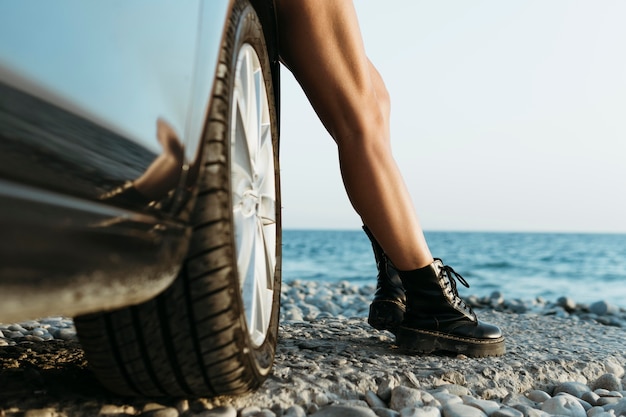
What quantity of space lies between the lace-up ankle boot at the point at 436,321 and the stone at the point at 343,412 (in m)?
0.65

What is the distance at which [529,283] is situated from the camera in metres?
12.8

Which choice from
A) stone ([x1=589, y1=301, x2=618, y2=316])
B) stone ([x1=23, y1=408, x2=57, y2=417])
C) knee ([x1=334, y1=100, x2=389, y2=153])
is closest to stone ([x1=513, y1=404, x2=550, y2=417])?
knee ([x1=334, y1=100, x2=389, y2=153])

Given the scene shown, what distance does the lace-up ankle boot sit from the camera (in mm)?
1984

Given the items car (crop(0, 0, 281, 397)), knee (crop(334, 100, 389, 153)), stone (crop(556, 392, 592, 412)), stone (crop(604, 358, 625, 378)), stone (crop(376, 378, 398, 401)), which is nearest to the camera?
car (crop(0, 0, 281, 397))

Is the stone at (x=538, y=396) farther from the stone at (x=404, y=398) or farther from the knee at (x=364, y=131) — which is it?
the knee at (x=364, y=131)

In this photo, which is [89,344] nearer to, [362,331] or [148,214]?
[148,214]

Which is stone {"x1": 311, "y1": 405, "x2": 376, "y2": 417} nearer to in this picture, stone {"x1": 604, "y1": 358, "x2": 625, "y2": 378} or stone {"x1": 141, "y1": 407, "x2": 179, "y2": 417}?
stone {"x1": 141, "y1": 407, "x2": 179, "y2": 417}

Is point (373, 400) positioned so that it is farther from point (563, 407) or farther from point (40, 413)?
point (40, 413)

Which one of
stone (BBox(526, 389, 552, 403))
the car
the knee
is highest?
the knee

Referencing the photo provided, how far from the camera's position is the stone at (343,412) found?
1359 millimetres

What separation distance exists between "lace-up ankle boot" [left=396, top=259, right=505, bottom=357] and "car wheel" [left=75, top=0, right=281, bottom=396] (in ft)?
2.20

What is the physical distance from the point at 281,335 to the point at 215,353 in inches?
46.2

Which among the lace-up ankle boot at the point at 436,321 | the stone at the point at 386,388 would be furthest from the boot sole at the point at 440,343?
the stone at the point at 386,388

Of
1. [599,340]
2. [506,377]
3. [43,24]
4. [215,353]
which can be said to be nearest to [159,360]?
[215,353]
